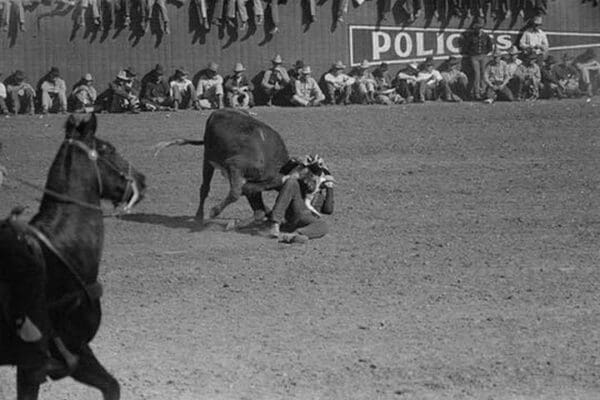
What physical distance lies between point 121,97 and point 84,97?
0.75 metres

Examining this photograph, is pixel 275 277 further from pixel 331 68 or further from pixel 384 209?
pixel 331 68

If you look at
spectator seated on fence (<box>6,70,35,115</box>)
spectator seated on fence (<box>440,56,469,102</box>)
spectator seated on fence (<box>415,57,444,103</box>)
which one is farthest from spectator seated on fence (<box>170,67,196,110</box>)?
spectator seated on fence (<box>440,56,469,102</box>)

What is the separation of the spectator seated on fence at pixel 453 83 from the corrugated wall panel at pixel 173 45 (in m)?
1.89

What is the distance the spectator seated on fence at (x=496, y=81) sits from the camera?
2841 cm

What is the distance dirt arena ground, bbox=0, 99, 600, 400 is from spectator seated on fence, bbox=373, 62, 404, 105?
12.6 ft

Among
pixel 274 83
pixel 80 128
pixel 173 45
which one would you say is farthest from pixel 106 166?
pixel 173 45

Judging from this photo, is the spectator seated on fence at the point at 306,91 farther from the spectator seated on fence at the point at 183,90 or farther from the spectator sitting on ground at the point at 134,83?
the spectator sitting on ground at the point at 134,83

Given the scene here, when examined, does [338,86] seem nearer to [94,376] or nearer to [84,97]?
[84,97]

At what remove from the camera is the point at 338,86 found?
2775 cm

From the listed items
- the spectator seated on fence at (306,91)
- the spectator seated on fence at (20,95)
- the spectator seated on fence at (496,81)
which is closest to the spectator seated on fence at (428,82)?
the spectator seated on fence at (496,81)

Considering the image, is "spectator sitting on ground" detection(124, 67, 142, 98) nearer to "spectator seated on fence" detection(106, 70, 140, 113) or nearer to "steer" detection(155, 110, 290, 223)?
"spectator seated on fence" detection(106, 70, 140, 113)

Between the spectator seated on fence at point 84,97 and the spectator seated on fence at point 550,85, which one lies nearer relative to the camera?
the spectator seated on fence at point 84,97

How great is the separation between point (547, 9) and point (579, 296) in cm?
2076

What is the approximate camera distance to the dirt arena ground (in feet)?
31.9
